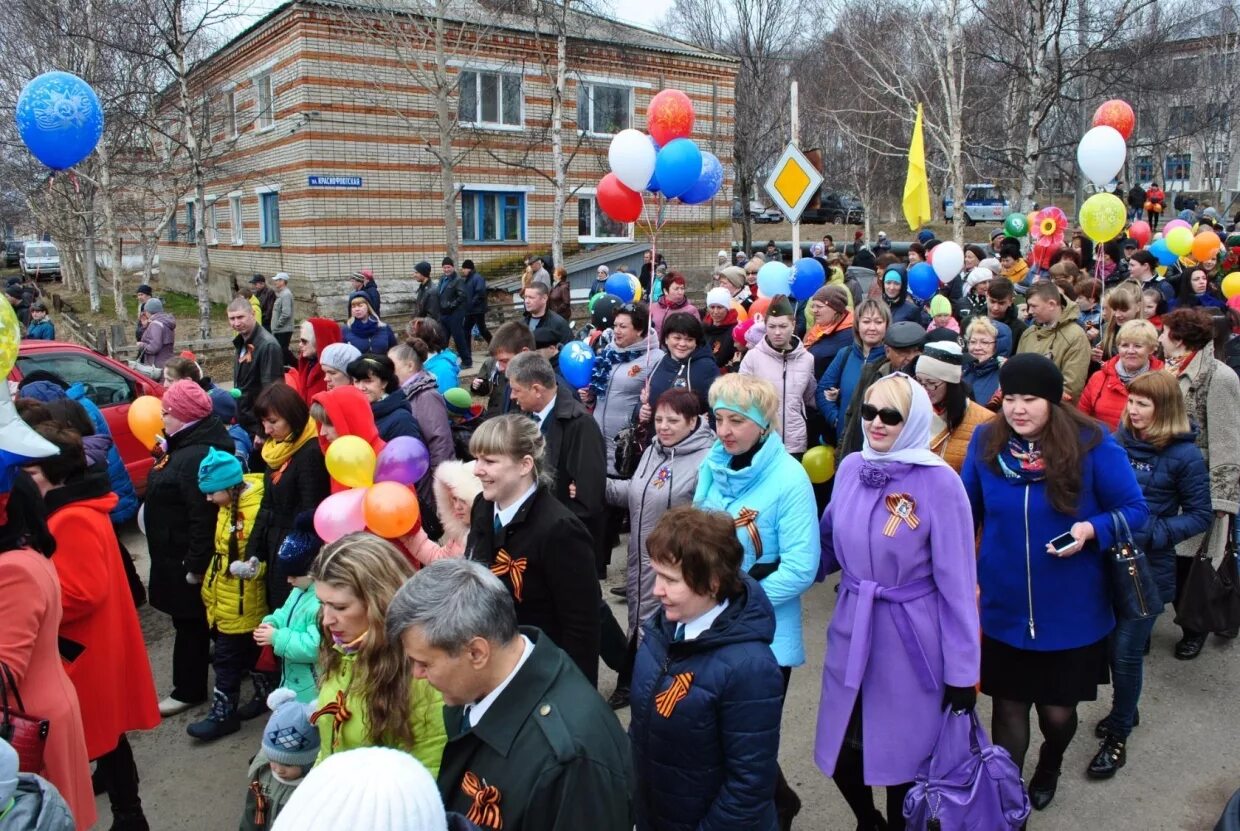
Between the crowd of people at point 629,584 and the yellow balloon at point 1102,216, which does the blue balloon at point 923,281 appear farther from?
the crowd of people at point 629,584

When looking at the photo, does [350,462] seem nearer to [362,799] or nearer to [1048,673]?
[362,799]

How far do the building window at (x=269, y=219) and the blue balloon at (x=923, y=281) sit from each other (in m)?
18.6

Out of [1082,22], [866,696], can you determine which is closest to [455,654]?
[866,696]

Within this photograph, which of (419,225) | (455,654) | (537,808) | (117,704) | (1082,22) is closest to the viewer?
(537,808)

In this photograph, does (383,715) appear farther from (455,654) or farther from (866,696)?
(866,696)

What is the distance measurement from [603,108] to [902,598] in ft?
78.8

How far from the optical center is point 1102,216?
9.04 m

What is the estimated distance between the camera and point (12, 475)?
2918 mm

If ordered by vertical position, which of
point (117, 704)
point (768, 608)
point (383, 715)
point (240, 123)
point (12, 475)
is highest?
point (240, 123)

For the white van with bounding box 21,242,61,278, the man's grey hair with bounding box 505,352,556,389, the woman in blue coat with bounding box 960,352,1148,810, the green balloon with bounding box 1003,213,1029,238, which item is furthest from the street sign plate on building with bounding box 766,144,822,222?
the white van with bounding box 21,242,61,278

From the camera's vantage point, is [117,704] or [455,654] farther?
[117,704]

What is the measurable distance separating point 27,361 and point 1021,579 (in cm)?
757

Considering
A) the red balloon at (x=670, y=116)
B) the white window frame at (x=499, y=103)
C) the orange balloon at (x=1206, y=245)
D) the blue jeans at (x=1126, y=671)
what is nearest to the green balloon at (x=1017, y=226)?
the orange balloon at (x=1206, y=245)

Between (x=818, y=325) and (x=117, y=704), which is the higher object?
(x=818, y=325)
